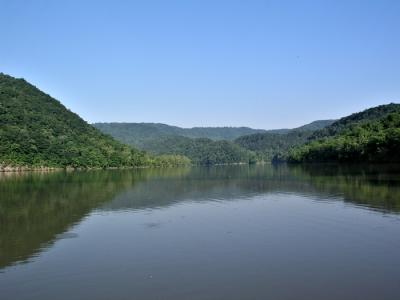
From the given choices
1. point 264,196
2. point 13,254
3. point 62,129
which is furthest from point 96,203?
point 62,129

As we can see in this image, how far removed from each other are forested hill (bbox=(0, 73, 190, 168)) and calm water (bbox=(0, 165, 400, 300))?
104 m

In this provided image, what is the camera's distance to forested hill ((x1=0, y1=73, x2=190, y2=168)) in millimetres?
135625

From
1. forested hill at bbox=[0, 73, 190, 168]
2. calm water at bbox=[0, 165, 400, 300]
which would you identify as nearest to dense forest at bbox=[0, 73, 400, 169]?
forested hill at bbox=[0, 73, 190, 168]

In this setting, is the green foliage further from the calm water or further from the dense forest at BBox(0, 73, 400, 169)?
the calm water

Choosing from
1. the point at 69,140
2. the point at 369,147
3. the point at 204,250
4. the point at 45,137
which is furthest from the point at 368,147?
the point at 69,140

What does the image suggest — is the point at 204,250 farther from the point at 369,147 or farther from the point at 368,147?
the point at 368,147

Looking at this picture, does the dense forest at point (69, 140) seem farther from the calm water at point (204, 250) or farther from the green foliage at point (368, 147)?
the calm water at point (204, 250)

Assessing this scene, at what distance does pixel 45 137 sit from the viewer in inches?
5886

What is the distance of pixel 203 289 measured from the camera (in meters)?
15.6

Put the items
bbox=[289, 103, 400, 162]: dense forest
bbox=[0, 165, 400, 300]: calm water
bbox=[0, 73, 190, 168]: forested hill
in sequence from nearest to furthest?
bbox=[0, 165, 400, 300]: calm water
bbox=[289, 103, 400, 162]: dense forest
bbox=[0, 73, 190, 168]: forested hill

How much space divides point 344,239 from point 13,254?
16.4m

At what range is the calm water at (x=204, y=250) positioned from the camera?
15.7 m

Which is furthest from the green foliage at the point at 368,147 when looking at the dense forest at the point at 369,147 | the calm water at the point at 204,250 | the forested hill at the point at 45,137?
the forested hill at the point at 45,137

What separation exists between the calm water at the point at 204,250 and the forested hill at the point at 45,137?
104 m
